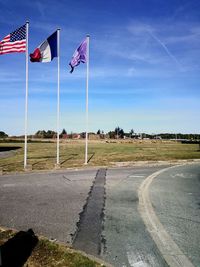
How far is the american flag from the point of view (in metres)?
19.3

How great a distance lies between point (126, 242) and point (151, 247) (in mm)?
503

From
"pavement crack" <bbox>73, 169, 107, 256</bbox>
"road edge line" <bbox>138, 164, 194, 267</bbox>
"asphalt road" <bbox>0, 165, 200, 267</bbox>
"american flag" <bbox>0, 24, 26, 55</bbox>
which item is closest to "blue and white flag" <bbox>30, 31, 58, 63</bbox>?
"american flag" <bbox>0, 24, 26, 55</bbox>

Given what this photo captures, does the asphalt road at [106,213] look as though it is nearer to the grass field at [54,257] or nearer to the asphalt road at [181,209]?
the asphalt road at [181,209]

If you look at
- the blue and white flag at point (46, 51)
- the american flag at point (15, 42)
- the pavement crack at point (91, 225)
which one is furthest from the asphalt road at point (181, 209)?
the american flag at point (15, 42)

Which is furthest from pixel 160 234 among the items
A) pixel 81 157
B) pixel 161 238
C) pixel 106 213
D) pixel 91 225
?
pixel 81 157

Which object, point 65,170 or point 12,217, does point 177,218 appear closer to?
point 12,217

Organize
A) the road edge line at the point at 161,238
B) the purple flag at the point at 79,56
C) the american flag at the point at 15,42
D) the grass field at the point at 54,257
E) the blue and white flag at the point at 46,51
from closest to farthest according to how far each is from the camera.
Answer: the grass field at the point at 54,257, the road edge line at the point at 161,238, the american flag at the point at 15,42, the blue and white flag at the point at 46,51, the purple flag at the point at 79,56

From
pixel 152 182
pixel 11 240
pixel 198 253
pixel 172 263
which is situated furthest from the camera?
pixel 152 182

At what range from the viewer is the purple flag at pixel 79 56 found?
74.3 feet

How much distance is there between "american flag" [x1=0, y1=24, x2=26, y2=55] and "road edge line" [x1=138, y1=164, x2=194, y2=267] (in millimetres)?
12503

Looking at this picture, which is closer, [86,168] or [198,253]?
[198,253]

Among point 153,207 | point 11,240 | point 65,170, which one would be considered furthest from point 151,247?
point 65,170

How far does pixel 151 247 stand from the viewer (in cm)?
614

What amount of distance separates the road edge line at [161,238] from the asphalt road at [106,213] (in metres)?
0.11
